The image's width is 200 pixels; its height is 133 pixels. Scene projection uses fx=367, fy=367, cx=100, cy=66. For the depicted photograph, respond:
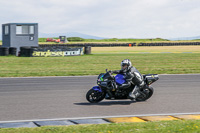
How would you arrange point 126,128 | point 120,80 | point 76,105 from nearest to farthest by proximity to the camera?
point 126,128 → point 76,105 → point 120,80

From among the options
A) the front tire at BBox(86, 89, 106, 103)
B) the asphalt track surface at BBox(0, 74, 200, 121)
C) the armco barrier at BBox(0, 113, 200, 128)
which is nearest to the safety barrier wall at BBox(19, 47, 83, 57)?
the asphalt track surface at BBox(0, 74, 200, 121)

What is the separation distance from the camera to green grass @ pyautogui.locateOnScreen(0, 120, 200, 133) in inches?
276

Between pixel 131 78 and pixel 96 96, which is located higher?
pixel 131 78

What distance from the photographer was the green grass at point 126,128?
7.02 m

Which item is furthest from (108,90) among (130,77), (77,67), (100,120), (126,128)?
(77,67)

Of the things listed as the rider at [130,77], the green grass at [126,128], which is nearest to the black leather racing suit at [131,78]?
the rider at [130,77]

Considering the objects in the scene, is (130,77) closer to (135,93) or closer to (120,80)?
(120,80)

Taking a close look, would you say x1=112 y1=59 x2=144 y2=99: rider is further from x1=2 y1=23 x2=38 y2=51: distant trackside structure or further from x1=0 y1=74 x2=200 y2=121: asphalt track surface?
x1=2 y1=23 x2=38 y2=51: distant trackside structure

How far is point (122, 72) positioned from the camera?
11.1 m

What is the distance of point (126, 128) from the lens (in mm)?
7254

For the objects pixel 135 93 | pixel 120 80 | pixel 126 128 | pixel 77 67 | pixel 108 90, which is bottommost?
pixel 77 67

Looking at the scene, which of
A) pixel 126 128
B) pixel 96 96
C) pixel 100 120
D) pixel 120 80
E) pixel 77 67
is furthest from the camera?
pixel 77 67

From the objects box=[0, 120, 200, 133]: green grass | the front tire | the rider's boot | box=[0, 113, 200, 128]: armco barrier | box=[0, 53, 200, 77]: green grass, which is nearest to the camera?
box=[0, 120, 200, 133]: green grass

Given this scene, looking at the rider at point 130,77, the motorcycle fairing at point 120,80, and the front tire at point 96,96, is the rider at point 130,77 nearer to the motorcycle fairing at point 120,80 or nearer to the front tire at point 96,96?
the motorcycle fairing at point 120,80
